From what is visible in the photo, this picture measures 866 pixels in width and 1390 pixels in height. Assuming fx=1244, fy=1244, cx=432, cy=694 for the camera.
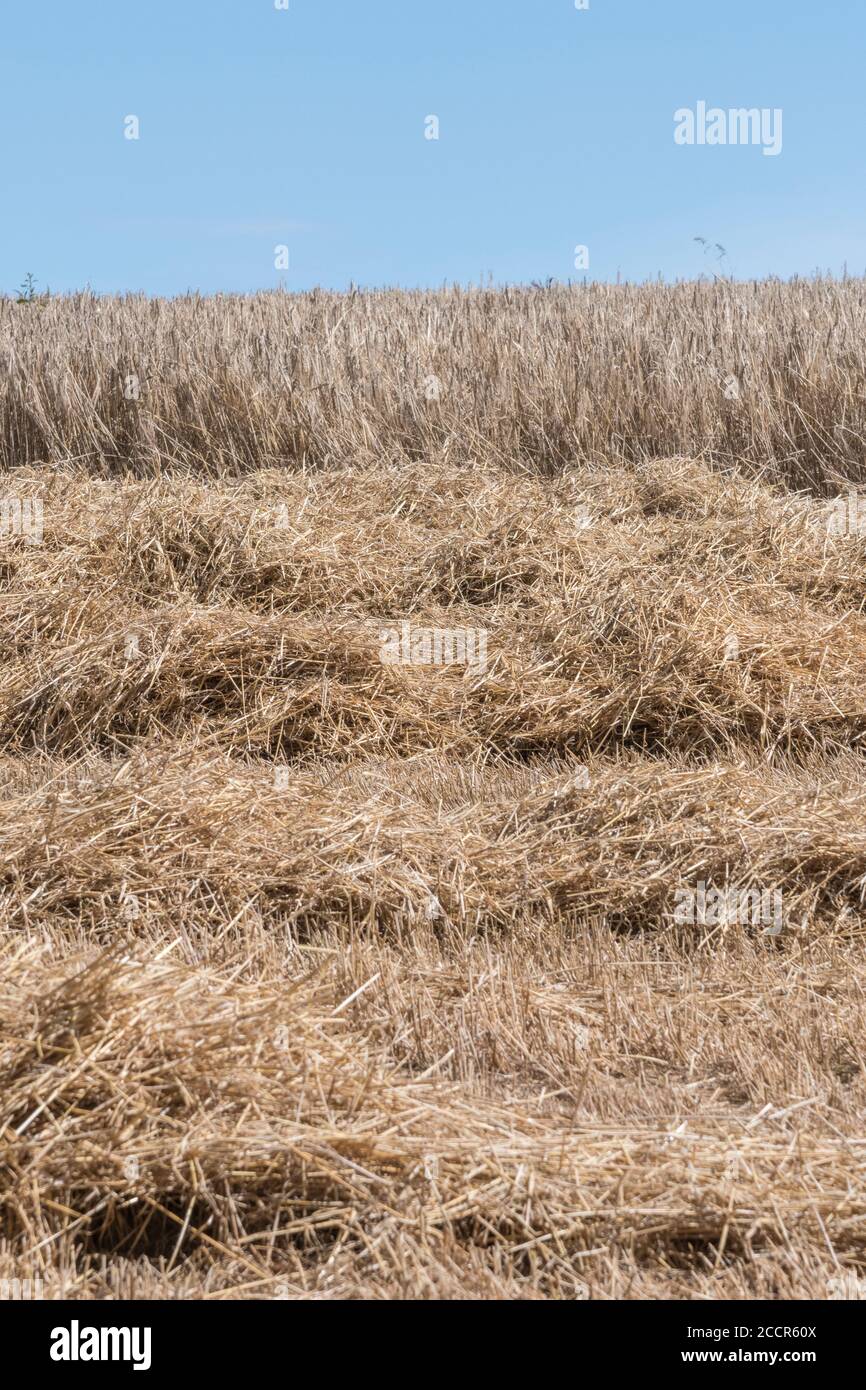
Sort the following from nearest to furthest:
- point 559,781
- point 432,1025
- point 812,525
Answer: point 432,1025, point 559,781, point 812,525

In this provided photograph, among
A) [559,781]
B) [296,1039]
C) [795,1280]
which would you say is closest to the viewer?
[795,1280]

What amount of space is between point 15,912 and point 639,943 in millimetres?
1857

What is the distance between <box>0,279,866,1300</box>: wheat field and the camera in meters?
2.42

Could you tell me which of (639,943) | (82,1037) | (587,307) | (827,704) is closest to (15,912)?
(82,1037)

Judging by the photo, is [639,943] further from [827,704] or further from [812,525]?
[812,525]

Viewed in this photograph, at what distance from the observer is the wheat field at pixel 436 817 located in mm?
2424

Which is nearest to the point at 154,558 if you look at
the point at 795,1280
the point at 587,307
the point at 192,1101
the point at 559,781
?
the point at 559,781

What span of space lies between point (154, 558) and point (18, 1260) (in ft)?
14.5

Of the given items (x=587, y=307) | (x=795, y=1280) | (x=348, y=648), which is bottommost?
(x=795, y=1280)

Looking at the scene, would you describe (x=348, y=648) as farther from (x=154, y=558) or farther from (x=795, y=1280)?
(x=795, y=1280)

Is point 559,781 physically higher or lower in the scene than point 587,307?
lower

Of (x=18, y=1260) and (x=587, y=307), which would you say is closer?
(x=18, y=1260)

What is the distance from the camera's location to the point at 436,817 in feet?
14.4

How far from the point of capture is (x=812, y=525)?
712cm
